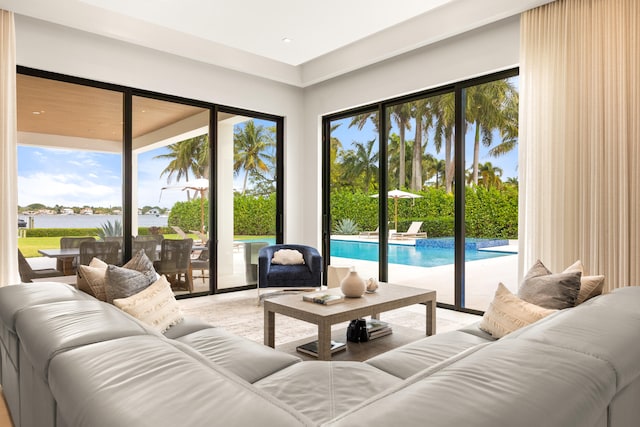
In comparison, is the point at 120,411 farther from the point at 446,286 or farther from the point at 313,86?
the point at 313,86

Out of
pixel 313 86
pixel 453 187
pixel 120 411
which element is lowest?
pixel 120 411

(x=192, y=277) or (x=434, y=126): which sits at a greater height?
(x=434, y=126)

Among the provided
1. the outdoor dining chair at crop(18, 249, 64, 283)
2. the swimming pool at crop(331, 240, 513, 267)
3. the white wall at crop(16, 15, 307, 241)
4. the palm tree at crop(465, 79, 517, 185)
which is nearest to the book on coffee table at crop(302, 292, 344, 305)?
the swimming pool at crop(331, 240, 513, 267)

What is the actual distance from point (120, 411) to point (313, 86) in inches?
240

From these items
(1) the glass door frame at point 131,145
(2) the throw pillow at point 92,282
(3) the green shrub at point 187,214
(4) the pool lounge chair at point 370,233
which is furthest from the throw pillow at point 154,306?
(4) the pool lounge chair at point 370,233

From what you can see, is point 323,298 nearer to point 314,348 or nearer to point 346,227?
point 314,348

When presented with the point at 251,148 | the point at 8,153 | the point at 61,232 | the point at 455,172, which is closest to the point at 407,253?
the point at 455,172

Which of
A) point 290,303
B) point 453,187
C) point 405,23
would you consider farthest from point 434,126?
point 290,303

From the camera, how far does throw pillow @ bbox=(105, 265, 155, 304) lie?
2559mm

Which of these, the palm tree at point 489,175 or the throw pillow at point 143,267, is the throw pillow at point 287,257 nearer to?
the palm tree at point 489,175

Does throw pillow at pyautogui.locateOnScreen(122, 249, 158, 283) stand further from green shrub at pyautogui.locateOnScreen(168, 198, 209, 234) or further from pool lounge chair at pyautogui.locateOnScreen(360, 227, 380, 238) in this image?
pool lounge chair at pyautogui.locateOnScreen(360, 227, 380, 238)

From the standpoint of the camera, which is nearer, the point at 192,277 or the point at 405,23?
the point at 405,23

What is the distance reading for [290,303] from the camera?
3195 mm

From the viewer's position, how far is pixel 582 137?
3.61 m
